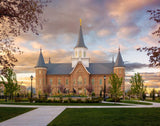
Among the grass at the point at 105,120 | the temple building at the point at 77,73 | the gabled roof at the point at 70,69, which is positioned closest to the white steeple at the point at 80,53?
the temple building at the point at 77,73

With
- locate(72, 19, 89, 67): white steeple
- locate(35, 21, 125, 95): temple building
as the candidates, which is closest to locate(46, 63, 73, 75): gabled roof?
locate(35, 21, 125, 95): temple building

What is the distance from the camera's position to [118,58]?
62344 mm

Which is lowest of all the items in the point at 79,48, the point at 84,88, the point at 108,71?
the point at 84,88

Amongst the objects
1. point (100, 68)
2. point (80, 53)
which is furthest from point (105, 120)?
point (80, 53)

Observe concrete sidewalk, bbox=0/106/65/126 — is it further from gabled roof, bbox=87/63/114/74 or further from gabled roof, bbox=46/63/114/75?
gabled roof, bbox=46/63/114/75

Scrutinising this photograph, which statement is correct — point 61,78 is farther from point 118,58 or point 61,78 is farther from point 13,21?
point 13,21

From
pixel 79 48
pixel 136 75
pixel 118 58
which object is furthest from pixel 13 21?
pixel 79 48

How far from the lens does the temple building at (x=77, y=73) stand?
63.2m

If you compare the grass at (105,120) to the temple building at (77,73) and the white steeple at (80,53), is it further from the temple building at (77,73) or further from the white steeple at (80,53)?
the white steeple at (80,53)

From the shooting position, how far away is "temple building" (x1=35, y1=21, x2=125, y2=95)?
6322cm

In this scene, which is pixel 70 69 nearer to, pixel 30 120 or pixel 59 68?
pixel 59 68

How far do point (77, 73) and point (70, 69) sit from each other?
4759mm

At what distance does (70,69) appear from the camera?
A: 222 ft

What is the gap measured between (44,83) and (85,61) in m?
15.0
